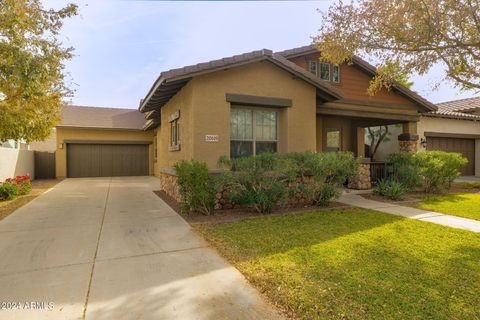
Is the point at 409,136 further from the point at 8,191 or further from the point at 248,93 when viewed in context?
the point at 8,191

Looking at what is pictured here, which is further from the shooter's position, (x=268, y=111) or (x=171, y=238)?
(x=268, y=111)

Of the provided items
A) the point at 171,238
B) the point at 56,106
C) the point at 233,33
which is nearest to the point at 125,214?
the point at 171,238

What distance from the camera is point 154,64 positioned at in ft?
44.1

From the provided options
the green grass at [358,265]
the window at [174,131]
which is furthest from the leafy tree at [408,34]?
the window at [174,131]

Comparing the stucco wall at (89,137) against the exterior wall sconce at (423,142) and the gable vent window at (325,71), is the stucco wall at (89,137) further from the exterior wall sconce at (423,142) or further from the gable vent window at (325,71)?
the exterior wall sconce at (423,142)

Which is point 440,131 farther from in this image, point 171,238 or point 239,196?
point 171,238

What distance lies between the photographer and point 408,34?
6.18 meters

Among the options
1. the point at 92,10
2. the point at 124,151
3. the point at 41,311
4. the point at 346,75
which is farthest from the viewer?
the point at 124,151

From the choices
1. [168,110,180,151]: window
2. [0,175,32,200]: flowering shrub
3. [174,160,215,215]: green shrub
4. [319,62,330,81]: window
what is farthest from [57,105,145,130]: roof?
[174,160,215,215]: green shrub

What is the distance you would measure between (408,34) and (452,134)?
15259 mm

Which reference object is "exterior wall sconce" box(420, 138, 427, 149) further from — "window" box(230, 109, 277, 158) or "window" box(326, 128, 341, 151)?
"window" box(230, 109, 277, 158)

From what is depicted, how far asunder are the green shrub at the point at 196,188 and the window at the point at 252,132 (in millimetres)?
2092

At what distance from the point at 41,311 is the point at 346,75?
12.9m

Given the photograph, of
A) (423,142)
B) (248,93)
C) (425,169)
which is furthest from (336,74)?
(423,142)
